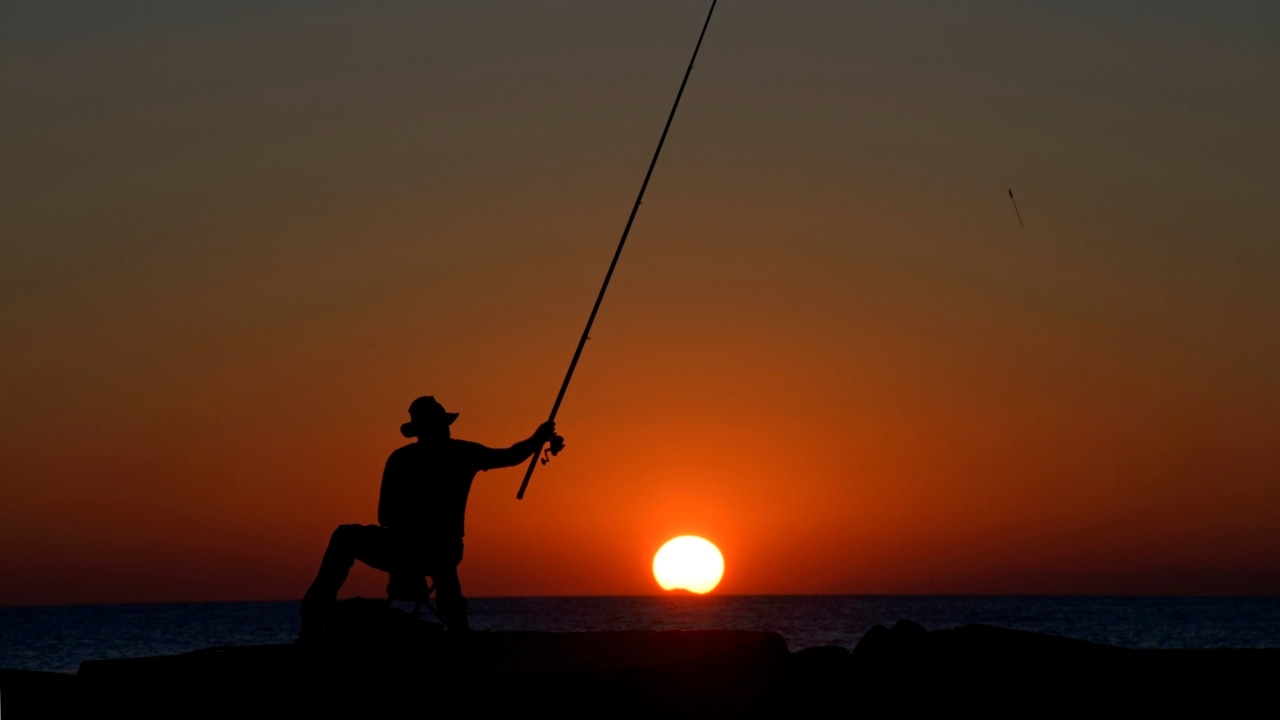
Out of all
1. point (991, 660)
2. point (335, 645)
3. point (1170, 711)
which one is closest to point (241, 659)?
point (335, 645)

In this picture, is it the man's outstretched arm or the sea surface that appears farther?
the sea surface

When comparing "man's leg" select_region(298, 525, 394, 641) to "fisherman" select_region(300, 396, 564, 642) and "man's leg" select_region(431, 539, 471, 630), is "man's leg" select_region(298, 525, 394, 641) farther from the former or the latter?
"man's leg" select_region(431, 539, 471, 630)

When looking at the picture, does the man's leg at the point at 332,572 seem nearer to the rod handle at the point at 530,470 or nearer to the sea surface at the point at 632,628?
the rod handle at the point at 530,470

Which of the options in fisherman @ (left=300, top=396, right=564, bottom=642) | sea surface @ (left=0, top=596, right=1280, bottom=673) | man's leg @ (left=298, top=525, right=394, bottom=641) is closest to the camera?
man's leg @ (left=298, top=525, right=394, bottom=641)

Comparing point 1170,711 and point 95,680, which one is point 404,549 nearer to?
point 95,680

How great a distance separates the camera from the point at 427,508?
1008 centimetres

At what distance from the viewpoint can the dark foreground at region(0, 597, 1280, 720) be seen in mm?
8812

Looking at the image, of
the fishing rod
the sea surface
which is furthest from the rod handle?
the sea surface

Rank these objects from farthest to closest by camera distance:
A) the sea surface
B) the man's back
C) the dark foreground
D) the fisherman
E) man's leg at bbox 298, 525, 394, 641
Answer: the sea surface, the man's back, the fisherman, man's leg at bbox 298, 525, 394, 641, the dark foreground

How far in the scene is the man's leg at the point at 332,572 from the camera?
9.55 metres

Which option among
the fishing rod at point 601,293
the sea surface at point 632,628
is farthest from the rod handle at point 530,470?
the sea surface at point 632,628

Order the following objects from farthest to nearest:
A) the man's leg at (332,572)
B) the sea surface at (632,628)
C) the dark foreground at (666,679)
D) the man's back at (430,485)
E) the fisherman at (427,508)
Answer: the sea surface at (632,628)
the man's back at (430,485)
the fisherman at (427,508)
the man's leg at (332,572)
the dark foreground at (666,679)

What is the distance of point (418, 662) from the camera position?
9102 mm

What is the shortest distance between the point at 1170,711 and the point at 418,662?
4460mm
